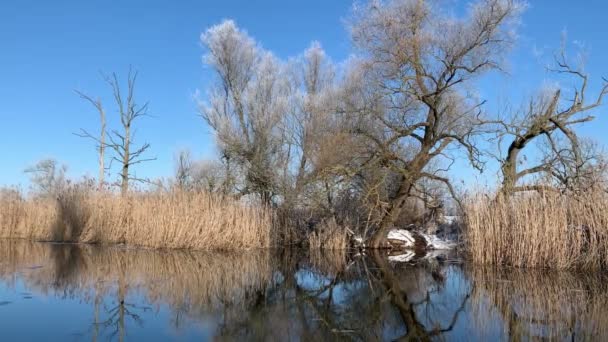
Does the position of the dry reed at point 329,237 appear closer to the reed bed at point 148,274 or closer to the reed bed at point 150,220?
the reed bed at point 150,220

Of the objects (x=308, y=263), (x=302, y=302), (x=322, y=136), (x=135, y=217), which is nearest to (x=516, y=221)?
(x=308, y=263)

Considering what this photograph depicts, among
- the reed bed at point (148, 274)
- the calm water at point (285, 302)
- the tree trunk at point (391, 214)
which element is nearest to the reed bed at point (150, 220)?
the reed bed at point (148, 274)

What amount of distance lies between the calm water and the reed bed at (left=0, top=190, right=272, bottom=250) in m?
2.94

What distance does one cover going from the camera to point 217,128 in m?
19.7

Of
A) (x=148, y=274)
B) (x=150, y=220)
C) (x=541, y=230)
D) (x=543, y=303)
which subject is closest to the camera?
(x=543, y=303)

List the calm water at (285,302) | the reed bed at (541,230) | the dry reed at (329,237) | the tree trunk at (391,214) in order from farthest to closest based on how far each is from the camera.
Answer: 1. the dry reed at (329,237)
2. the tree trunk at (391,214)
3. the reed bed at (541,230)
4. the calm water at (285,302)

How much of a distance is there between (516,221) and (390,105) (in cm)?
579

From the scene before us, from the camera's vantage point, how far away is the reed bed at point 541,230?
30.0 ft

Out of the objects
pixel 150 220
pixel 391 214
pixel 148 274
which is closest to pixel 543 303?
pixel 148 274

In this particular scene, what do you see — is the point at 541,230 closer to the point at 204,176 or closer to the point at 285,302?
the point at 285,302

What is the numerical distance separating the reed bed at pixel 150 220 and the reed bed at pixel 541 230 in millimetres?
6554

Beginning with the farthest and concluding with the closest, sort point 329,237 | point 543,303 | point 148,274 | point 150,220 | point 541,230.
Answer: point 329,237 < point 150,220 < point 541,230 < point 148,274 < point 543,303

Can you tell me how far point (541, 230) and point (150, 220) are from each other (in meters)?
9.83

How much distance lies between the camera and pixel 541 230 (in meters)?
9.53
